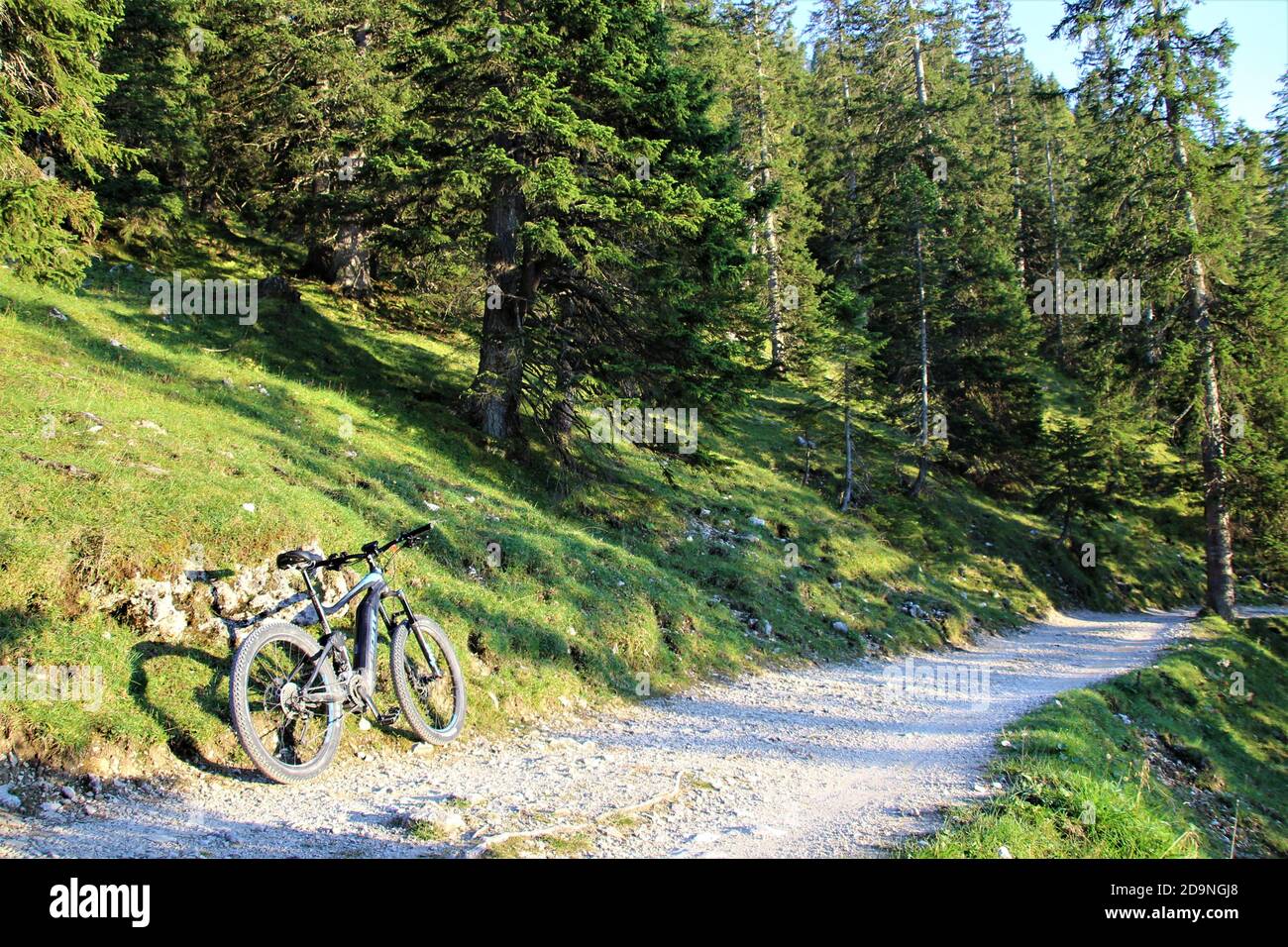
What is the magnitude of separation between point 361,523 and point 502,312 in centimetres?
728

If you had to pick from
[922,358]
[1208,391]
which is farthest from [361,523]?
[1208,391]

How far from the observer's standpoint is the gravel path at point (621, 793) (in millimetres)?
4547

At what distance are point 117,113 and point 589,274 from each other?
1377 cm

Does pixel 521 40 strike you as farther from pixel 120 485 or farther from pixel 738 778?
pixel 738 778

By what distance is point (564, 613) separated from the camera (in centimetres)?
987

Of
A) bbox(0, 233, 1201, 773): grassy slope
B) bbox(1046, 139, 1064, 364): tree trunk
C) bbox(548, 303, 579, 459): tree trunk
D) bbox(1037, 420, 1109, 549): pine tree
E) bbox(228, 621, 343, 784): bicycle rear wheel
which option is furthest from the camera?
bbox(1046, 139, 1064, 364): tree trunk

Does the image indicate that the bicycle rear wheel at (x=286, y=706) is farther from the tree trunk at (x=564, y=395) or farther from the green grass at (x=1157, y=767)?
the tree trunk at (x=564, y=395)

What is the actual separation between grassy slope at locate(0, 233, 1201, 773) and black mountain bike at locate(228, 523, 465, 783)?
44 centimetres

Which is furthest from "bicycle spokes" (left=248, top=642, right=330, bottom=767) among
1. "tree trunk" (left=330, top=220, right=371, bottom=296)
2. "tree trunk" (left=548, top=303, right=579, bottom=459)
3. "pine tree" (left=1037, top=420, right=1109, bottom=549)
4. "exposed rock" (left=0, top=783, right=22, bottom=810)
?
"pine tree" (left=1037, top=420, right=1109, bottom=549)

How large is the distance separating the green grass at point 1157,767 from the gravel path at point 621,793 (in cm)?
50

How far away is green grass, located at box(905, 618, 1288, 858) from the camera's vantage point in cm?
555

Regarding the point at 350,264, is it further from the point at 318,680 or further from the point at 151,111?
the point at 318,680

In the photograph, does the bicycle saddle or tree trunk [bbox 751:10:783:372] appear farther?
tree trunk [bbox 751:10:783:372]

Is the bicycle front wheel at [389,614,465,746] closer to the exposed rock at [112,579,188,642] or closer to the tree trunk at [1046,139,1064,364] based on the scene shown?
the exposed rock at [112,579,188,642]
